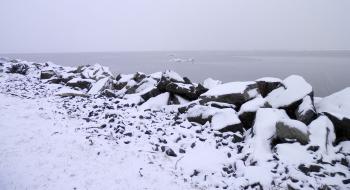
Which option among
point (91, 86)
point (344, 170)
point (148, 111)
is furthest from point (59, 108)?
point (344, 170)

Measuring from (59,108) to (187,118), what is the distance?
23.5 feet

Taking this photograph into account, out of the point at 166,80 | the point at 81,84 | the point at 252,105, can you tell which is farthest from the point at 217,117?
the point at 81,84

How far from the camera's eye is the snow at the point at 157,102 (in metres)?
16.6

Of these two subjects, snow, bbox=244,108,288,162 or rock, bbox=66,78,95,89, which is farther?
rock, bbox=66,78,95,89

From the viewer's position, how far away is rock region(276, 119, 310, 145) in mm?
10836

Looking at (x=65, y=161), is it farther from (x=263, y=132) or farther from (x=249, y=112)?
(x=249, y=112)

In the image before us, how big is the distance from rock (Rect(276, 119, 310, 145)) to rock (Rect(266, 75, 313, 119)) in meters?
2.25

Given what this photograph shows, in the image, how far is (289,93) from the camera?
1400 centimetres

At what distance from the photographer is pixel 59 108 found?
16.6 meters

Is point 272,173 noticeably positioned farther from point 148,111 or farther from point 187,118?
point 148,111

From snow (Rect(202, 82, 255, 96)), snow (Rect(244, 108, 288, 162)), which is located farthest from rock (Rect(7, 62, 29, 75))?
snow (Rect(244, 108, 288, 162))

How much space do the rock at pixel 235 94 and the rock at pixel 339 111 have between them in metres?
3.01

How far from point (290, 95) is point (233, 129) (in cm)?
321

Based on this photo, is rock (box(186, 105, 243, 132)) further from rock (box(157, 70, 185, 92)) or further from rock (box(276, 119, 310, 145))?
rock (box(157, 70, 185, 92))
